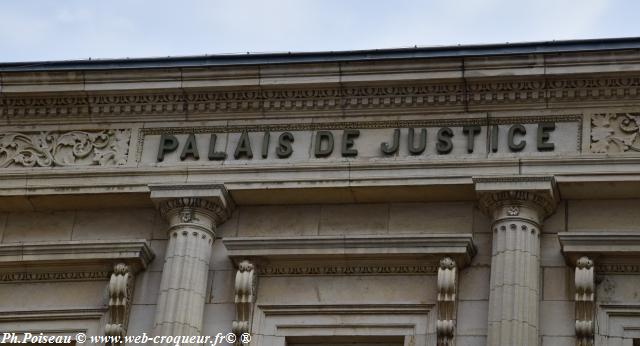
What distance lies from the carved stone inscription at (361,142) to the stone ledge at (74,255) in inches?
66.6

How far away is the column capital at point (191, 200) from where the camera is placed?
25.1 m

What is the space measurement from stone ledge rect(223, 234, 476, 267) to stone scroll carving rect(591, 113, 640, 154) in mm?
2408

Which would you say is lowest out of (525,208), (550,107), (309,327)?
(309,327)

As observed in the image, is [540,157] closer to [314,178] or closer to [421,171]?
[421,171]

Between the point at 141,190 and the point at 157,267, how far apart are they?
122 centimetres

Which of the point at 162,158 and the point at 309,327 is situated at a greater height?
the point at 162,158

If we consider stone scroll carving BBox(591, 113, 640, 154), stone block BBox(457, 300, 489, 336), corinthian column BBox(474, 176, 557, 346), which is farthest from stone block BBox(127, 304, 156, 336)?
stone scroll carving BBox(591, 113, 640, 154)

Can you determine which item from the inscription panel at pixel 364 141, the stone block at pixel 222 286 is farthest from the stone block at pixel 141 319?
the inscription panel at pixel 364 141

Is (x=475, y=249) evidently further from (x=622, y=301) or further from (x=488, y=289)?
(x=622, y=301)

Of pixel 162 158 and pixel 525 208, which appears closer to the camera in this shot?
pixel 525 208

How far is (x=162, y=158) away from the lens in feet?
85.3

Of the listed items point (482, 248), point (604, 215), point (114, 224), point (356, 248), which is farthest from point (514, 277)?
point (114, 224)

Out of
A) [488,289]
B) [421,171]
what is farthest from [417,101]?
[488,289]

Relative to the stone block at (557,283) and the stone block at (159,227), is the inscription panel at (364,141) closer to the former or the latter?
the stone block at (159,227)
